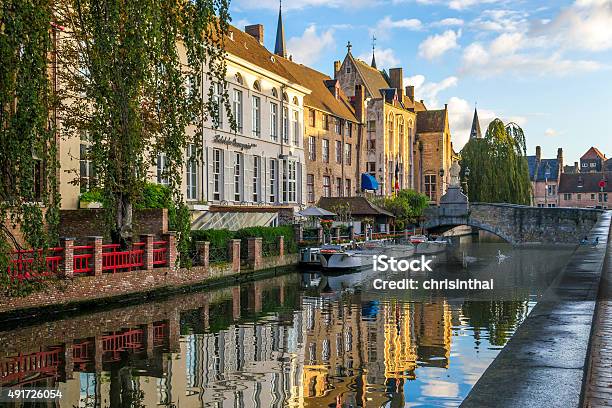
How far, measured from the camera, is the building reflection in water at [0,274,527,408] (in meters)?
8.91

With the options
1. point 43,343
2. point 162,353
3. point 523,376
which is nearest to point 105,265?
point 43,343

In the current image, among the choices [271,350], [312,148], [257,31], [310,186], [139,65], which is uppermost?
[257,31]

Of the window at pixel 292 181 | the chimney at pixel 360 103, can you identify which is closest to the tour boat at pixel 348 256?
the window at pixel 292 181

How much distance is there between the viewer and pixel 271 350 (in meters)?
11.8

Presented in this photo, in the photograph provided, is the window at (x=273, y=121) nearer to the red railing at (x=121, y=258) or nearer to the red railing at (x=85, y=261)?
the red railing at (x=121, y=258)

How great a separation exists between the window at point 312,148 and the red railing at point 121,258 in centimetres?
2459

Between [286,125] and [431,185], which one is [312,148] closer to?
[286,125]

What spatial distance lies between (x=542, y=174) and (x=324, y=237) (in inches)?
3325

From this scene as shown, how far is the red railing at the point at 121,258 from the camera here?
1784 centimetres

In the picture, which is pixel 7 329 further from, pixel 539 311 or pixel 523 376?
pixel 523 376

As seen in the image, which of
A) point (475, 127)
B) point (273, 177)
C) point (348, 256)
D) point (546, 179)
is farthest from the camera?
point (546, 179)

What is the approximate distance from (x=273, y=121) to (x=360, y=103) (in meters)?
17.5

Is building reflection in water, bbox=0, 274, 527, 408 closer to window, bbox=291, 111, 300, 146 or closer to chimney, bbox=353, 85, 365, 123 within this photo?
window, bbox=291, 111, 300, 146

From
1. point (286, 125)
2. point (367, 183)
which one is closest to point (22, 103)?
point (286, 125)
